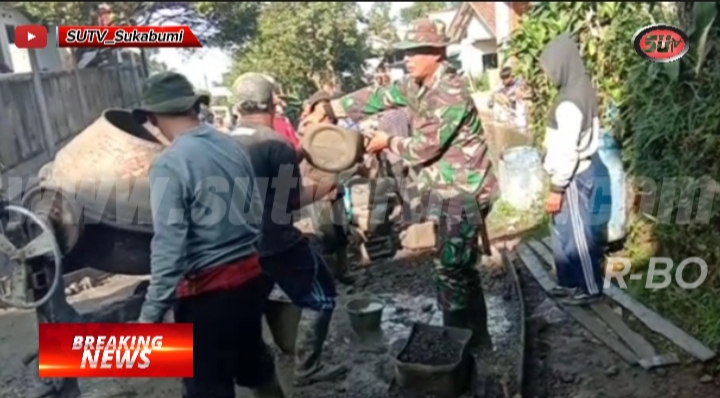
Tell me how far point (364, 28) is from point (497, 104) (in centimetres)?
61

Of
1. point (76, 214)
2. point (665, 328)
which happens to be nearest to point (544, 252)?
point (665, 328)

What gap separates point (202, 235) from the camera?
1.49m

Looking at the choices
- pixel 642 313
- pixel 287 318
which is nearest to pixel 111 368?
pixel 287 318

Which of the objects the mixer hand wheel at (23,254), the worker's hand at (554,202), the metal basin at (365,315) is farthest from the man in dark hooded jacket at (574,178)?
the mixer hand wheel at (23,254)

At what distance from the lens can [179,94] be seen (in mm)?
1491

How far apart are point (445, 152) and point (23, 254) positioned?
4.10 ft

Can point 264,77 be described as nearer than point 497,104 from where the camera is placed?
Yes

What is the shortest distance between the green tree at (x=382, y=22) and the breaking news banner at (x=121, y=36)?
1.52 feet

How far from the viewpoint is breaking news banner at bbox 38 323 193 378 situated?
154 cm

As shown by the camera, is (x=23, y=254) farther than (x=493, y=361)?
No

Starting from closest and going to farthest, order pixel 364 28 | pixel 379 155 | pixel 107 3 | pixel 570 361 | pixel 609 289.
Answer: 1. pixel 107 3
2. pixel 364 28
3. pixel 379 155
4. pixel 570 361
5. pixel 609 289

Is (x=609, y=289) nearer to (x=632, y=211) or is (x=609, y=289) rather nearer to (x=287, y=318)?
(x=632, y=211)

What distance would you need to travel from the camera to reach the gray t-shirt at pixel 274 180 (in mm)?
1688

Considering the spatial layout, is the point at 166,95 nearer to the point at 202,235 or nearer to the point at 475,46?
the point at 202,235
